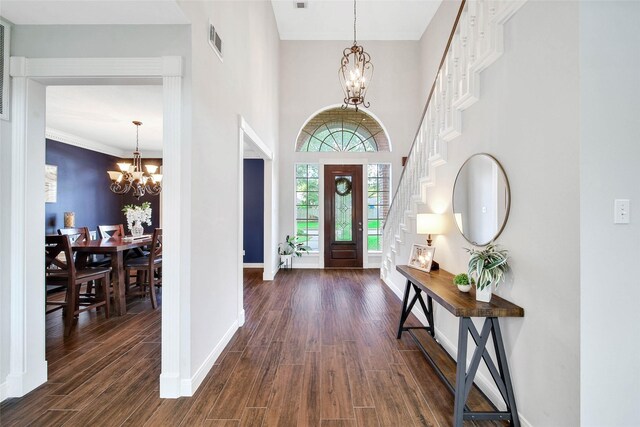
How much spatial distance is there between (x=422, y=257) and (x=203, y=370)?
2.30 m

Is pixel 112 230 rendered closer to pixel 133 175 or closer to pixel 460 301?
pixel 133 175

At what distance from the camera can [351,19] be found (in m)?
5.89

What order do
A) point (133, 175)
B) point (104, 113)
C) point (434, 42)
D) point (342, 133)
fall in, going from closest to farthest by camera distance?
point (104, 113) < point (133, 175) < point (434, 42) < point (342, 133)

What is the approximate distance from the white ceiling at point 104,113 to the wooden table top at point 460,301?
3765 millimetres

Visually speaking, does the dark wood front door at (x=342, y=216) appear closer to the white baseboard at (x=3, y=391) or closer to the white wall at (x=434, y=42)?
the white wall at (x=434, y=42)

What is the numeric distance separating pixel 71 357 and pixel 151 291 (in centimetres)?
121

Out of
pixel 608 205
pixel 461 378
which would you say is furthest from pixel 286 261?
pixel 608 205

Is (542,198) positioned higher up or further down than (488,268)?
higher up

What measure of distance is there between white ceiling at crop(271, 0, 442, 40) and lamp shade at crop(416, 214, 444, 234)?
5.03 metres

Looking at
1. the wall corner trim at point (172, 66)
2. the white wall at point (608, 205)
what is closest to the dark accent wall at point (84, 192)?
the wall corner trim at point (172, 66)

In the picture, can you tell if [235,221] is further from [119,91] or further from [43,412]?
[119,91]

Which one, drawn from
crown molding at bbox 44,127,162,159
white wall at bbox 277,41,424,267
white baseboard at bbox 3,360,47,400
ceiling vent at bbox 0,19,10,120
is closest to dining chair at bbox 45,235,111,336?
white baseboard at bbox 3,360,47,400

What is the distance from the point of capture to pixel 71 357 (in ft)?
8.29

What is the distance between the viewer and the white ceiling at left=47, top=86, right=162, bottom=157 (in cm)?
345
